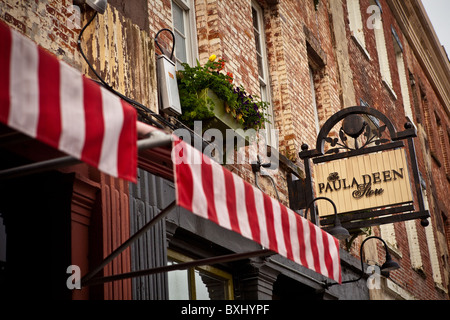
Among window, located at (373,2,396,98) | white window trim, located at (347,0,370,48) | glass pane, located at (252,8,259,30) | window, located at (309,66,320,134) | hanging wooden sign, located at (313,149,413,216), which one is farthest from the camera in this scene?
window, located at (373,2,396,98)

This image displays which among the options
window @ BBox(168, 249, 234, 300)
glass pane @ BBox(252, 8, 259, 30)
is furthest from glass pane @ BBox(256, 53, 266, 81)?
window @ BBox(168, 249, 234, 300)

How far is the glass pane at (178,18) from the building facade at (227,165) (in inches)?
0.8

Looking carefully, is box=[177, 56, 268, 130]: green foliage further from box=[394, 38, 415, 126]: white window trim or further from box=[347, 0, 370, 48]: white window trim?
box=[394, 38, 415, 126]: white window trim

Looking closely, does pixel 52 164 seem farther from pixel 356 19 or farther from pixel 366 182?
pixel 356 19

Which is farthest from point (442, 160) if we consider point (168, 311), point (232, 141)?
point (168, 311)

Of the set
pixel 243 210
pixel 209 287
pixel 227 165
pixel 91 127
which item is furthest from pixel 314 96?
pixel 91 127

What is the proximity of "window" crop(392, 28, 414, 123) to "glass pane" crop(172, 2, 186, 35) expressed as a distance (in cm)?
1075

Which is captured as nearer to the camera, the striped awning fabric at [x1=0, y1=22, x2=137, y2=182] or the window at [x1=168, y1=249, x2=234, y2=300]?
the striped awning fabric at [x1=0, y1=22, x2=137, y2=182]

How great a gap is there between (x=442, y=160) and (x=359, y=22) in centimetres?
776

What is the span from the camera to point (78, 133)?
3.01 m

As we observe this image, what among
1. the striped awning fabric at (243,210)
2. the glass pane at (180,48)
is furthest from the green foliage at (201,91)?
the striped awning fabric at (243,210)

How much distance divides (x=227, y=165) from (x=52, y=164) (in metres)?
4.14

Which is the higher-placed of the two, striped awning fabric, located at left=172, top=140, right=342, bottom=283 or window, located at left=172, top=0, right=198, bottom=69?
window, located at left=172, top=0, right=198, bottom=69

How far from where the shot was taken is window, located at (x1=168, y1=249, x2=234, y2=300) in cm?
658
